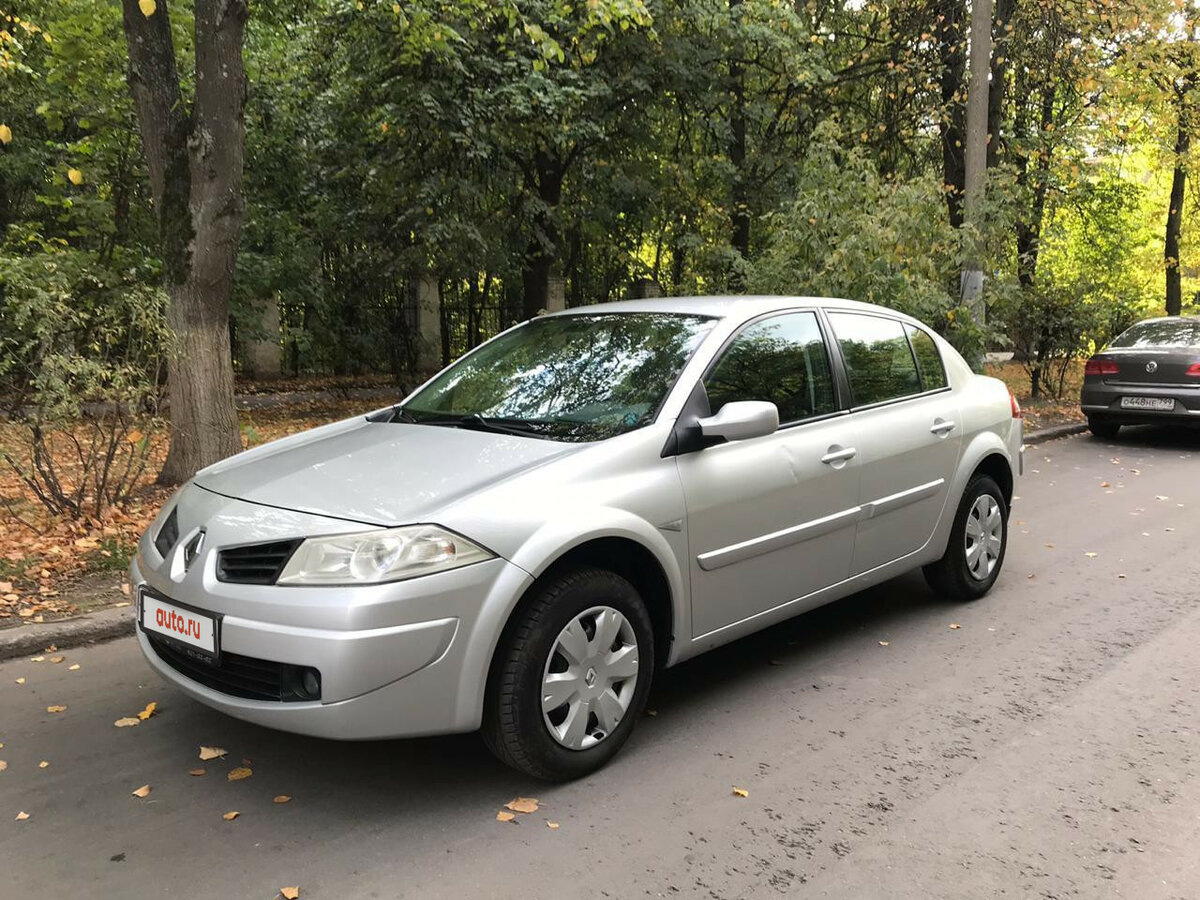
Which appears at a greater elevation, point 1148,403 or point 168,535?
point 168,535

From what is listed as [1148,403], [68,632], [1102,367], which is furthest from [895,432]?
[1102,367]

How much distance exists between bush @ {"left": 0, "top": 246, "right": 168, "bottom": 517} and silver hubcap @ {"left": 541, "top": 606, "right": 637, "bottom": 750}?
3830 millimetres

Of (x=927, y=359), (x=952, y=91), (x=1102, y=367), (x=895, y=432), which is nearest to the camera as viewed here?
(x=895, y=432)

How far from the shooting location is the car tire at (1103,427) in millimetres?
12172

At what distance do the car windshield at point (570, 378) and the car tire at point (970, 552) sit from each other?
2.04 m

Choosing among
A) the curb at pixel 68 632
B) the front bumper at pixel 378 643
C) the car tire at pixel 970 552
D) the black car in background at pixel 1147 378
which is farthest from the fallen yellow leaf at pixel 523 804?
the black car in background at pixel 1147 378

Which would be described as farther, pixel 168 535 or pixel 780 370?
pixel 780 370

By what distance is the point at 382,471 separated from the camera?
345 centimetres

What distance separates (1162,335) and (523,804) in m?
11.4

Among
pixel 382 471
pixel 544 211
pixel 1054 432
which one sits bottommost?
pixel 1054 432

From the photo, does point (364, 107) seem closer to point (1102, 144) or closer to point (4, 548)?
point (4, 548)

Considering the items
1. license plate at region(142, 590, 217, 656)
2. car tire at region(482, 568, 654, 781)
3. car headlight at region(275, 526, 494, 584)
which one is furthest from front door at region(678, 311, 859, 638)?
license plate at region(142, 590, 217, 656)

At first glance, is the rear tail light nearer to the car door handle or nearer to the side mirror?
the car door handle

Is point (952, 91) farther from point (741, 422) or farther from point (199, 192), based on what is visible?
point (741, 422)
